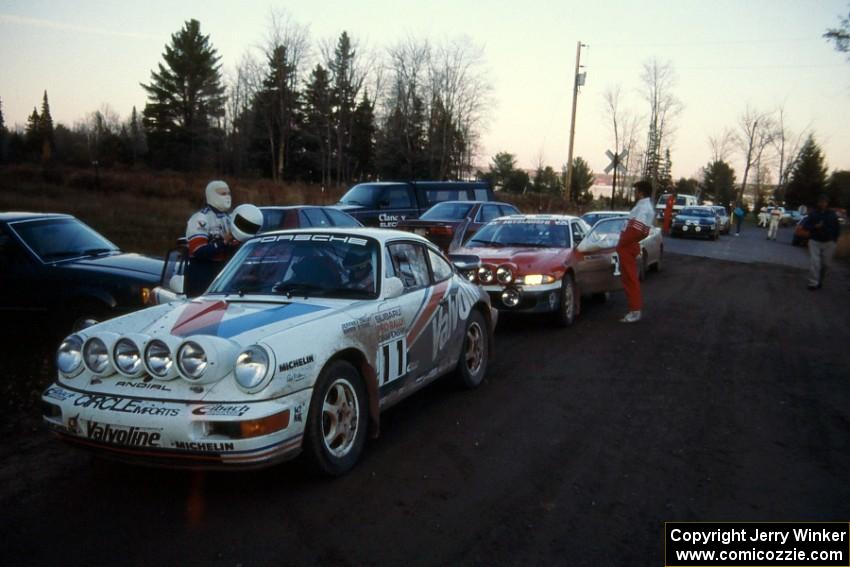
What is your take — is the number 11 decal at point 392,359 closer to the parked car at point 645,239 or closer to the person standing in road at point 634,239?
the person standing in road at point 634,239

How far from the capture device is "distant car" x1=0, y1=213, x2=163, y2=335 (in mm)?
7445

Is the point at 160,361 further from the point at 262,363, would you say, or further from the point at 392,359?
the point at 392,359

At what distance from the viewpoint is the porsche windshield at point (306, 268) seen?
4977 mm

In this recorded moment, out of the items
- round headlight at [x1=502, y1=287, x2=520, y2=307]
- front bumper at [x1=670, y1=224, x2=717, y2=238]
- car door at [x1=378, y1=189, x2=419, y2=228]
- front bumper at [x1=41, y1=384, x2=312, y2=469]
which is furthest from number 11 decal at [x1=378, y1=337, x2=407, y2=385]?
front bumper at [x1=670, y1=224, x2=717, y2=238]

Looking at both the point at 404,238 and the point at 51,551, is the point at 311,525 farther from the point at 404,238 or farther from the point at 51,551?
the point at 404,238

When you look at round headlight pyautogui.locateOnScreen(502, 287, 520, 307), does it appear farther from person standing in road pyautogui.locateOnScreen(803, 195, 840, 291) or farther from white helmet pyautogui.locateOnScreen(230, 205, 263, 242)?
person standing in road pyautogui.locateOnScreen(803, 195, 840, 291)

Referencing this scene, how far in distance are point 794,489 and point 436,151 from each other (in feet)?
163

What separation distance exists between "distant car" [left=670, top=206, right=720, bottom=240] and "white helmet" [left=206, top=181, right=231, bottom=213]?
1251 inches

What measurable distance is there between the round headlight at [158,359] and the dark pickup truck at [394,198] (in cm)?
1330

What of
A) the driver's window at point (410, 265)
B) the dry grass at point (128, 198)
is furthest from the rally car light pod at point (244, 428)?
the dry grass at point (128, 198)

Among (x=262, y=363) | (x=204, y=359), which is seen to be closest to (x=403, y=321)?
(x=262, y=363)

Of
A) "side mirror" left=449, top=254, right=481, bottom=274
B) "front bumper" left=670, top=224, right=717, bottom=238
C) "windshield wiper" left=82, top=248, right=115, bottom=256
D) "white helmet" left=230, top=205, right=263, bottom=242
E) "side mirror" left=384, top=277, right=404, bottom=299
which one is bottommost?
"front bumper" left=670, top=224, right=717, bottom=238

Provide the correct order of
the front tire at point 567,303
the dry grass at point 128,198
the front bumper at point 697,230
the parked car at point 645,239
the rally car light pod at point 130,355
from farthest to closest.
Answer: the front bumper at point 697,230 < the dry grass at point 128,198 < the parked car at point 645,239 < the front tire at point 567,303 < the rally car light pod at point 130,355

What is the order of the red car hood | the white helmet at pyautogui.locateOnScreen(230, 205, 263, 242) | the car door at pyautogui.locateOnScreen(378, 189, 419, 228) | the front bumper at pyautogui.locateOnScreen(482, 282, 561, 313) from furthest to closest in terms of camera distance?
1. the car door at pyautogui.locateOnScreen(378, 189, 419, 228)
2. the red car hood
3. the front bumper at pyautogui.locateOnScreen(482, 282, 561, 313)
4. the white helmet at pyautogui.locateOnScreen(230, 205, 263, 242)
